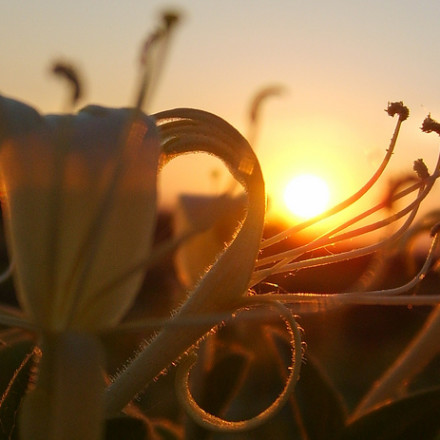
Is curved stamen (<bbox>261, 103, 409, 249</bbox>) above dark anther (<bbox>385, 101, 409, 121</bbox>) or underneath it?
underneath

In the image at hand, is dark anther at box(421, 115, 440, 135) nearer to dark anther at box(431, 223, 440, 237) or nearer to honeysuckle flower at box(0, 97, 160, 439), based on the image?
dark anther at box(431, 223, 440, 237)

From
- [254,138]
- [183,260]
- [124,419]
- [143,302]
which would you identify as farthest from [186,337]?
[143,302]

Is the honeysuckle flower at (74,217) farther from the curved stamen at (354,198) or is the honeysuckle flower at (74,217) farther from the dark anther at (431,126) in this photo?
the dark anther at (431,126)

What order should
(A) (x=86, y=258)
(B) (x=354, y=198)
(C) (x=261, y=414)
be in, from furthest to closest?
(B) (x=354, y=198), (C) (x=261, y=414), (A) (x=86, y=258)

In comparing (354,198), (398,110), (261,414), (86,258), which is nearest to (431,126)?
(398,110)

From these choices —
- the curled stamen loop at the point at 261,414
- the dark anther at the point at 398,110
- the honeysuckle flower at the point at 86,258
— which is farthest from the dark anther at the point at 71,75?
the dark anther at the point at 398,110

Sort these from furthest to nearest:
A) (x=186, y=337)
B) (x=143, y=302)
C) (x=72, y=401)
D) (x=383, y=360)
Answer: (x=143, y=302), (x=383, y=360), (x=186, y=337), (x=72, y=401)

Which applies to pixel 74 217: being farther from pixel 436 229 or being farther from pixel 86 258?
pixel 436 229

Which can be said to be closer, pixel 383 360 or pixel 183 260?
pixel 183 260

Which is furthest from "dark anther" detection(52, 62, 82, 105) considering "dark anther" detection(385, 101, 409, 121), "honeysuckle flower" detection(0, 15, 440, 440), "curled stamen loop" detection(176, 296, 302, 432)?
"dark anther" detection(385, 101, 409, 121)

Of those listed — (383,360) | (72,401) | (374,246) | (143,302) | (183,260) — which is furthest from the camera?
Result: (143,302)

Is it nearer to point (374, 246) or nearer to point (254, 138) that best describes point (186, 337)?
point (254, 138)
